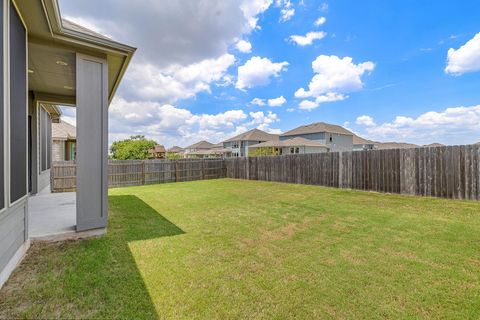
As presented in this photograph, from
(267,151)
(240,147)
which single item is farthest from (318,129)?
(240,147)

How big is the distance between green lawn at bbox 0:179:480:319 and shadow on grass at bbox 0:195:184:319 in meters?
0.01

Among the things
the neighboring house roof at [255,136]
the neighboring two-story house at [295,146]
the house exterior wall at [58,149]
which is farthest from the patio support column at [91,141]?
the neighboring house roof at [255,136]

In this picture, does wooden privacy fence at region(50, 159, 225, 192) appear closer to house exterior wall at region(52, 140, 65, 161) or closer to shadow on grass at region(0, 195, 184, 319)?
house exterior wall at region(52, 140, 65, 161)

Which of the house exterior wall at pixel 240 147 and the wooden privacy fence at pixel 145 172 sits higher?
the house exterior wall at pixel 240 147

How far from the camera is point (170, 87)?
59.6ft

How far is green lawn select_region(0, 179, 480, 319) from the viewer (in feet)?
7.02

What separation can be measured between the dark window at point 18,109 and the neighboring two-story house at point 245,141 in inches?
1355

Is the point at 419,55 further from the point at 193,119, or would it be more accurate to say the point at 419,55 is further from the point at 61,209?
the point at 193,119

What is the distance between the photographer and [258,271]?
9.50ft

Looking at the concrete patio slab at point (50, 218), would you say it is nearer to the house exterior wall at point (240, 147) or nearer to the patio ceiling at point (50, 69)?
the patio ceiling at point (50, 69)

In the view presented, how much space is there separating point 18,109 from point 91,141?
3.72ft

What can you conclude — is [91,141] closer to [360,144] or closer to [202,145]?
[360,144]

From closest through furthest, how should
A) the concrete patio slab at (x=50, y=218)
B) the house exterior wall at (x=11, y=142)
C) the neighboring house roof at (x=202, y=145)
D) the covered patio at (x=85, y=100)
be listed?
the house exterior wall at (x=11, y=142), the covered patio at (x=85, y=100), the concrete patio slab at (x=50, y=218), the neighboring house roof at (x=202, y=145)

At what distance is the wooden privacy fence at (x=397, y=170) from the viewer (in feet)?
22.7
